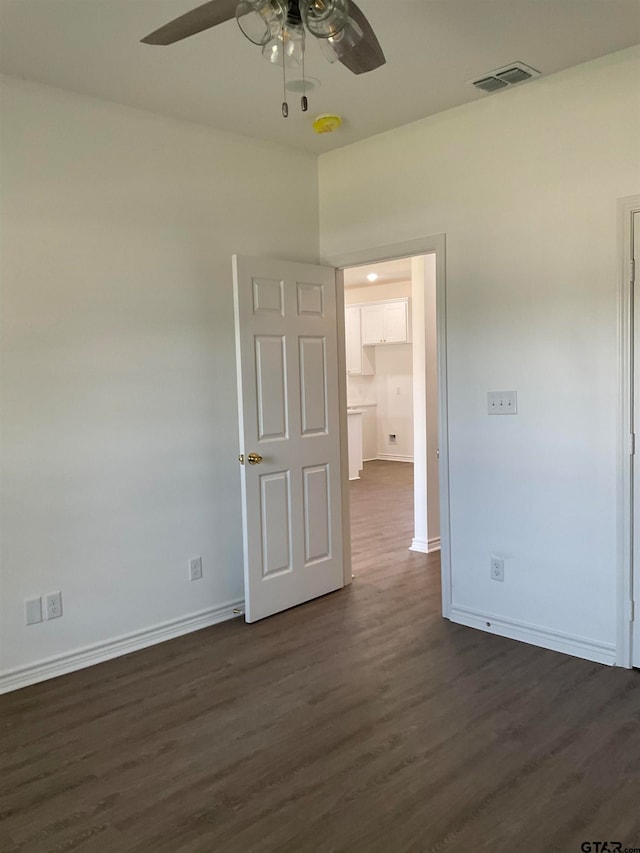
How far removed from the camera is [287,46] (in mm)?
1796

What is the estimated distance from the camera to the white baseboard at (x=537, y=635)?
3025mm

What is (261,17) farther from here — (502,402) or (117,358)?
(502,402)

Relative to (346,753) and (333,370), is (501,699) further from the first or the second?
(333,370)

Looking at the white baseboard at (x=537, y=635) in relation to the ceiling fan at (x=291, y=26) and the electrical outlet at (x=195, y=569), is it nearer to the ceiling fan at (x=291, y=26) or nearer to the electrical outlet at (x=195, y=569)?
the electrical outlet at (x=195, y=569)

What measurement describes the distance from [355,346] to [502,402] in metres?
6.69

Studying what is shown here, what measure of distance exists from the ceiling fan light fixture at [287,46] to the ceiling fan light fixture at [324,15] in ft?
0.25

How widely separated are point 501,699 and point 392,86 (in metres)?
2.85

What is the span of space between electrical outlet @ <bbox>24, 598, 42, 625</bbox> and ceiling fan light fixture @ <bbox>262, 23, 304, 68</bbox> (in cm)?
250

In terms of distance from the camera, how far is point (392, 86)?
302 centimetres

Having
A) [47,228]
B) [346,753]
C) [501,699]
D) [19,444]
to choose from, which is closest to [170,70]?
[47,228]

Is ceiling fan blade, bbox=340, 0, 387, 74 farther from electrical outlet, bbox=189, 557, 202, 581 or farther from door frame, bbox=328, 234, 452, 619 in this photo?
electrical outlet, bbox=189, 557, 202, 581

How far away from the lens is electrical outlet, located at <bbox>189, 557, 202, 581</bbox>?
3547mm

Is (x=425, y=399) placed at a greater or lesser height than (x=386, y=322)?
lesser

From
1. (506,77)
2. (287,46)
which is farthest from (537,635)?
(287,46)
